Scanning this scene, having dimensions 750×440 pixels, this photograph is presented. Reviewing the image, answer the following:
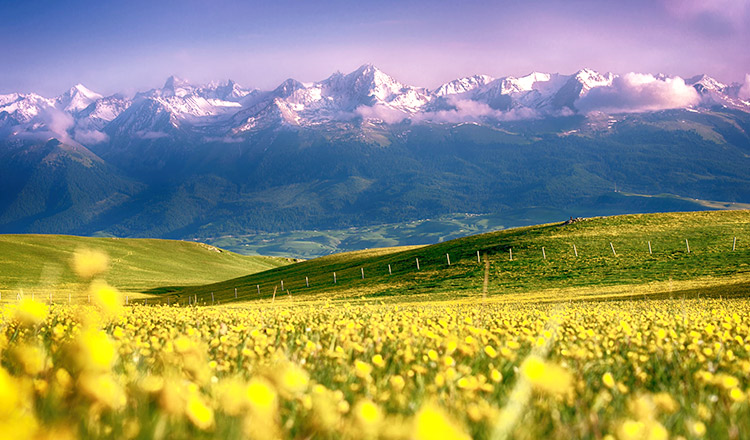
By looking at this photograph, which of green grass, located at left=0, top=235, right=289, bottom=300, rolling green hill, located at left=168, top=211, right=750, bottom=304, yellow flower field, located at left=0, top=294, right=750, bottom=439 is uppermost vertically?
green grass, located at left=0, top=235, right=289, bottom=300

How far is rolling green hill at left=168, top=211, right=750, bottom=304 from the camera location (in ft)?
146

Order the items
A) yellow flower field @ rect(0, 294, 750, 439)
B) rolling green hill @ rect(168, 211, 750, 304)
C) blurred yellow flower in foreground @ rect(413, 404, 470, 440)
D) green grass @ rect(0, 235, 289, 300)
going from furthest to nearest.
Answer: green grass @ rect(0, 235, 289, 300), rolling green hill @ rect(168, 211, 750, 304), yellow flower field @ rect(0, 294, 750, 439), blurred yellow flower in foreground @ rect(413, 404, 470, 440)

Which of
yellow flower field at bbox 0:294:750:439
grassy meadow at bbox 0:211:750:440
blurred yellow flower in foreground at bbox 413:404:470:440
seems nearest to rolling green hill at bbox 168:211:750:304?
grassy meadow at bbox 0:211:750:440

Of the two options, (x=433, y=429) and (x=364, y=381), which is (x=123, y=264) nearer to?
(x=364, y=381)

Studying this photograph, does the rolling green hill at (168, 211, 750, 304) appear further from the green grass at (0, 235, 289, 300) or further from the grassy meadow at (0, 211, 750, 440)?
the green grass at (0, 235, 289, 300)

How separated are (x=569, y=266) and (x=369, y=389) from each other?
53440 millimetres

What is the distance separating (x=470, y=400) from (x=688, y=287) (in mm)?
40771

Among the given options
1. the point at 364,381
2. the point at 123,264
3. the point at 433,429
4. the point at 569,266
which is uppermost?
the point at 123,264

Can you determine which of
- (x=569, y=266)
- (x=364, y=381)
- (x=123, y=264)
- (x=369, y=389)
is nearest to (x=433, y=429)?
(x=369, y=389)

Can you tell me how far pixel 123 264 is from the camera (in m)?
124

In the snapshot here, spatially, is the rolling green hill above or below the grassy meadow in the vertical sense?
below

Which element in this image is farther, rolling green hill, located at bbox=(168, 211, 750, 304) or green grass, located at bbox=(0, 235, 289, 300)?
green grass, located at bbox=(0, 235, 289, 300)

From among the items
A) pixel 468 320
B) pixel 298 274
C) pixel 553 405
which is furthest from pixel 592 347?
pixel 298 274

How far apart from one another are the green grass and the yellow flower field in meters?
A: 84.1
